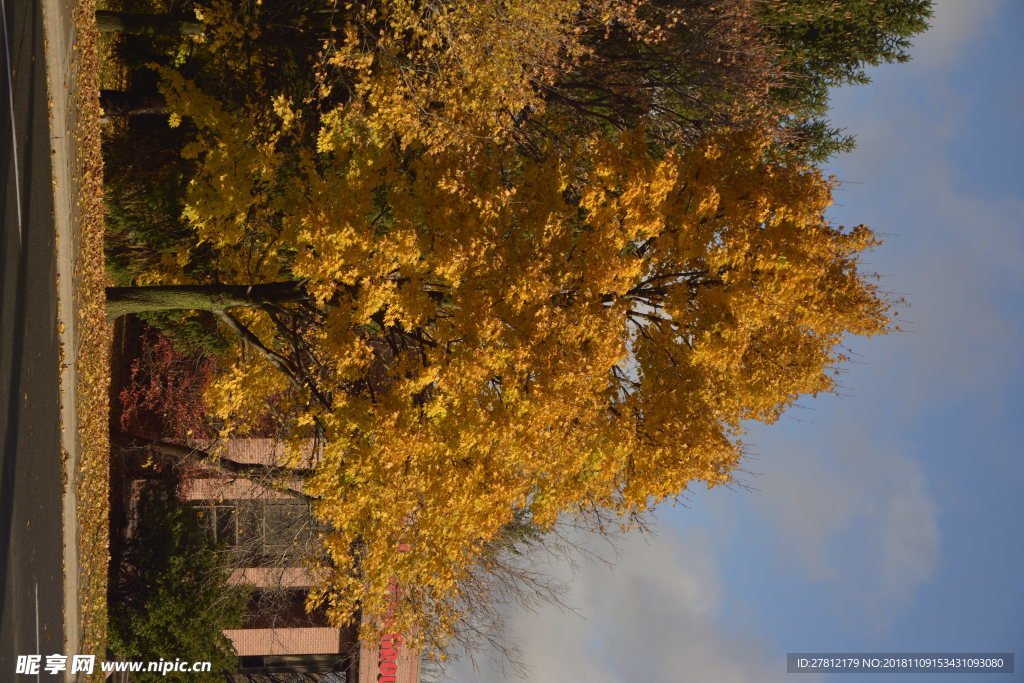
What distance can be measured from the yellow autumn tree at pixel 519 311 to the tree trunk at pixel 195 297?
0.05 metres

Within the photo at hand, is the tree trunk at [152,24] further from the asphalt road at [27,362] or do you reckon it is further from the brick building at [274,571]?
the brick building at [274,571]

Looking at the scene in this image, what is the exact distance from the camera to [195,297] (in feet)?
50.3

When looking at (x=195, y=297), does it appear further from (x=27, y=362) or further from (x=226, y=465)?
(x=226, y=465)

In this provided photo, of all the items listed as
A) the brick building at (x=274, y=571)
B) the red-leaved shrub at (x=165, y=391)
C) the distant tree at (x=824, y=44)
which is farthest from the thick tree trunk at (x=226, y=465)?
the distant tree at (x=824, y=44)

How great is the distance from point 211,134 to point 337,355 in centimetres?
677

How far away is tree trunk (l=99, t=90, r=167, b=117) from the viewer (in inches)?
682

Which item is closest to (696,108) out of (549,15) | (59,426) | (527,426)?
(549,15)

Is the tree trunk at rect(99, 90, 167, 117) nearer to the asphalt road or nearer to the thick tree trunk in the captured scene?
the asphalt road

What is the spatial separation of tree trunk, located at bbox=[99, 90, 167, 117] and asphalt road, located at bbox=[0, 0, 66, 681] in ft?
18.7

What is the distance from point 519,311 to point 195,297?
23.1 feet

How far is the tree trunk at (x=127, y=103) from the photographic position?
17328mm

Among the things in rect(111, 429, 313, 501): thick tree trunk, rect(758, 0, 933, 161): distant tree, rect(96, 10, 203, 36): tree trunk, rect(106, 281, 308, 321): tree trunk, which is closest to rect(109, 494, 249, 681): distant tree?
rect(111, 429, 313, 501): thick tree trunk

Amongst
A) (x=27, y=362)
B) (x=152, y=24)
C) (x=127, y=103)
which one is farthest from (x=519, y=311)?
(x=127, y=103)

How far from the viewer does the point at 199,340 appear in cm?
1984
